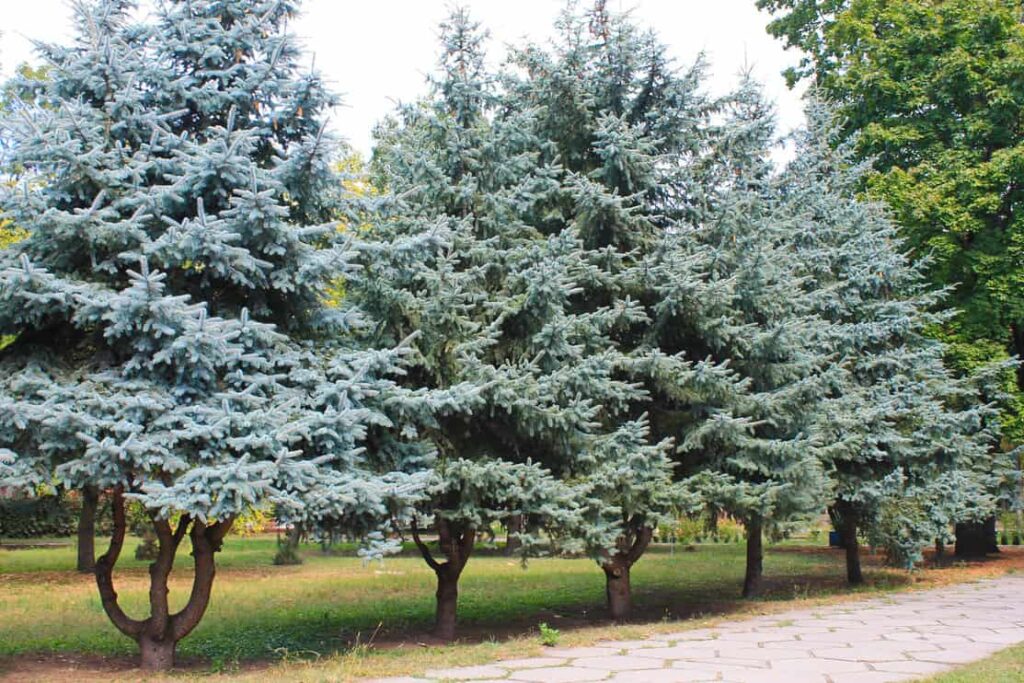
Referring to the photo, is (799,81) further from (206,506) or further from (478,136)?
(206,506)

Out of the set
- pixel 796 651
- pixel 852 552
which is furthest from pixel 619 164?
pixel 852 552

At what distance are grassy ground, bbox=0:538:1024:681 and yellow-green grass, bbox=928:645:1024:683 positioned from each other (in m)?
3.15

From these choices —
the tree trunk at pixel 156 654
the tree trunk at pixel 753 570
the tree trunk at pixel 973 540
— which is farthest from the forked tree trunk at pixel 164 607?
the tree trunk at pixel 973 540

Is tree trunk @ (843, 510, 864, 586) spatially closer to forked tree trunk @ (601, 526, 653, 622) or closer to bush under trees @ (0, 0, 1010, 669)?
bush under trees @ (0, 0, 1010, 669)

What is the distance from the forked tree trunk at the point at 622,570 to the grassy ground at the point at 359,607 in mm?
285

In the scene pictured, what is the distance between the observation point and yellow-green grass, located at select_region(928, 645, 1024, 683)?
6059 millimetres

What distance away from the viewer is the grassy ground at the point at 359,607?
8062 millimetres

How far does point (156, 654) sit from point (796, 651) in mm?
5703

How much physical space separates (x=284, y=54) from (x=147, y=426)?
368 cm

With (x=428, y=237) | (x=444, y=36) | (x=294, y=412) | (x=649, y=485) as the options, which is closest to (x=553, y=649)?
(x=649, y=485)

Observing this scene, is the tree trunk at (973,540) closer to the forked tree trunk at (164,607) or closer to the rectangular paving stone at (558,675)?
the rectangular paving stone at (558,675)

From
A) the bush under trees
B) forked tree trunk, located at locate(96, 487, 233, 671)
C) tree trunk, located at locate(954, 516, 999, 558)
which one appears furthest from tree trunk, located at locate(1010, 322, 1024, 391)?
forked tree trunk, located at locate(96, 487, 233, 671)

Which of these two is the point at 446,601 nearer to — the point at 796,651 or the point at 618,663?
the point at 618,663

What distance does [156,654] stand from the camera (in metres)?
7.79
